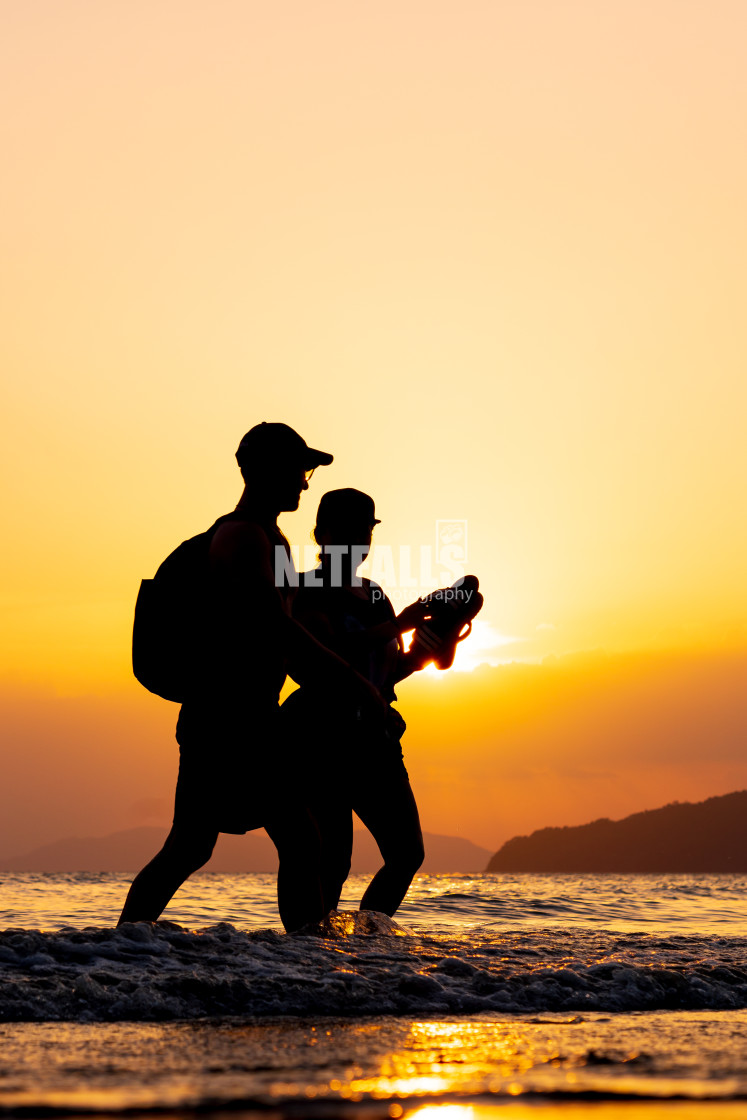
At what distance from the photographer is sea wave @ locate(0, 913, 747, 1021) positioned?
11.1 feet

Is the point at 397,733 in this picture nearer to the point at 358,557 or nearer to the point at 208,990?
the point at 358,557

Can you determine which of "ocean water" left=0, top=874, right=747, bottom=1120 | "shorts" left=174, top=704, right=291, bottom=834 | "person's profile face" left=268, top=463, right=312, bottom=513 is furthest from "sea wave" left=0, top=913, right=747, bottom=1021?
"person's profile face" left=268, top=463, right=312, bottom=513

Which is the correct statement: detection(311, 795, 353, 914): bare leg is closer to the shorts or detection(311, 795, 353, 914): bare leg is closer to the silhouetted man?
the silhouetted man

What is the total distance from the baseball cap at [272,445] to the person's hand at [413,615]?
2.96ft

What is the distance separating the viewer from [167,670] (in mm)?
4023

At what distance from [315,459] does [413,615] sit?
91 cm

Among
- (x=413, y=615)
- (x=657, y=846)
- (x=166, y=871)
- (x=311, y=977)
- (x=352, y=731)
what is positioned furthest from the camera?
(x=657, y=846)

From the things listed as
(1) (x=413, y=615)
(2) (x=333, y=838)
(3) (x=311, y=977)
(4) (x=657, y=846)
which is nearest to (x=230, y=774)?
(3) (x=311, y=977)

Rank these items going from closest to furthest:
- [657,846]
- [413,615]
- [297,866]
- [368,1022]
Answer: [368,1022] → [297,866] → [413,615] → [657,846]

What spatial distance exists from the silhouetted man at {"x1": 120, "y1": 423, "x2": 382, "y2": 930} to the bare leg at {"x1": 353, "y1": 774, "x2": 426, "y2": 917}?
27.7 inches

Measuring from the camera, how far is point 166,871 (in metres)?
3.89

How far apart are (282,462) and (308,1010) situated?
6.40ft

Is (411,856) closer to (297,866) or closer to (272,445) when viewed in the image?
(297,866)

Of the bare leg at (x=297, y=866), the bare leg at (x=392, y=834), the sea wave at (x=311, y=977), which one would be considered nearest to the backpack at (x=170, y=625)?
the bare leg at (x=297, y=866)
